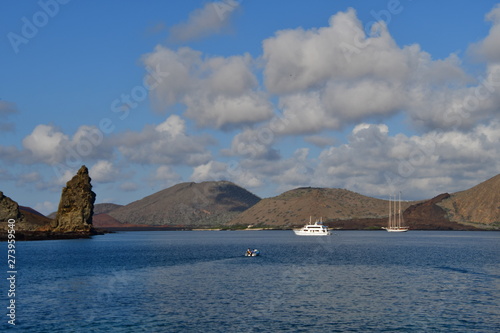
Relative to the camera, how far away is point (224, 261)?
126500 millimetres

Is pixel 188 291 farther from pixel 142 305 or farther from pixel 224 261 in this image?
pixel 224 261

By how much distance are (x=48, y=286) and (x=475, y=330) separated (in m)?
62.9

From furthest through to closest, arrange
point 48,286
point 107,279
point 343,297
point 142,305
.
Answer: point 107,279 → point 48,286 → point 343,297 → point 142,305

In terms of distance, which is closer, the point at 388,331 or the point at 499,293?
the point at 388,331

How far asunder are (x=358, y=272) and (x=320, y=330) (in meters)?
49.9

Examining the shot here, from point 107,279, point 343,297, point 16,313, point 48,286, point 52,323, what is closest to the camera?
point 52,323

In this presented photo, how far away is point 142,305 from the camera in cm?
6344

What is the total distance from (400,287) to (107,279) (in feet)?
163

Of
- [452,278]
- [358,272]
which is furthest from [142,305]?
[452,278]

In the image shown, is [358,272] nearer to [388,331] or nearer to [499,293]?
[499,293]

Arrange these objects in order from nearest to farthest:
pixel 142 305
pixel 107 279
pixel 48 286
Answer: pixel 142 305 → pixel 48 286 → pixel 107 279

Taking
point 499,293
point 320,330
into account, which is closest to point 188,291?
point 320,330

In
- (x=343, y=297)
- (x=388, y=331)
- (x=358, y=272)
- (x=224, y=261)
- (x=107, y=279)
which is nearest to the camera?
(x=388, y=331)

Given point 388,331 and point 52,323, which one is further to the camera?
point 52,323
